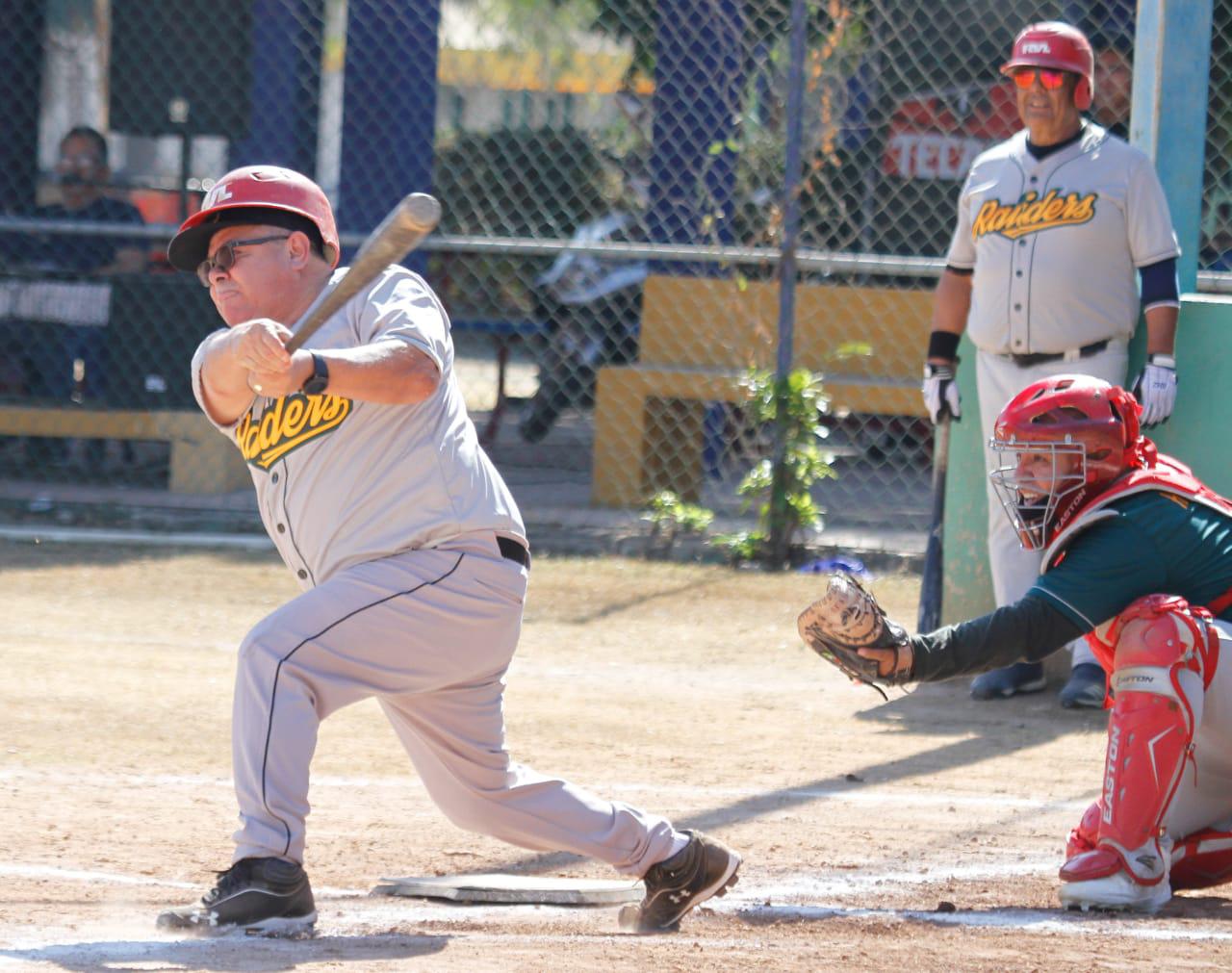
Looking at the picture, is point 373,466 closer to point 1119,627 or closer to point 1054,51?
point 1119,627

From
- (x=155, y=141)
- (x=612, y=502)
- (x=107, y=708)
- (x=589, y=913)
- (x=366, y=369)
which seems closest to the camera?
(x=366, y=369)

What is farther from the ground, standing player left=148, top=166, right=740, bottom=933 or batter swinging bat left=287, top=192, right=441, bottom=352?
batter swinging bat left=287, top=192, right=441, bottom=352

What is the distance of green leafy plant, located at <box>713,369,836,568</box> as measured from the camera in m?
8.73

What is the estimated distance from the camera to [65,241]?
10953 millimetres

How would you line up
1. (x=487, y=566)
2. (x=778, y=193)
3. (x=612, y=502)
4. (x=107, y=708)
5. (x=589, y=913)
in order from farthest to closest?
(x=612, y=502) → (x=778, y=193) → (x=107, y=708) → (x=589, y=913) → (x=487, y=566)

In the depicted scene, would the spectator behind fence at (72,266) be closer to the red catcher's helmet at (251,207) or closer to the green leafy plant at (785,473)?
the green leafy plant at (785,473)

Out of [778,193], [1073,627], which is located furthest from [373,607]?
[778,193]

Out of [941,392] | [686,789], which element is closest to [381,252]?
[686,789]

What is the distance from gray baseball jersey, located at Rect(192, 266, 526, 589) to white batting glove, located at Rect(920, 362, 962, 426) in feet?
10.5

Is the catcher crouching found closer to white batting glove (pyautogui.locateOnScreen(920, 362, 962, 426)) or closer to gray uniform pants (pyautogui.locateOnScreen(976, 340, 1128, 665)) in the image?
gray uniform pants (pyautogui.locateOnScreen(976, 340, 1128, 665))

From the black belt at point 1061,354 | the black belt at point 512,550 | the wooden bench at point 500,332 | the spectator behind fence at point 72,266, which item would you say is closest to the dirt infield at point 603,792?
the black belt at point 512,550

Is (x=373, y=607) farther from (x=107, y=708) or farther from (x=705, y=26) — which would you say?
(x=705, y=26)

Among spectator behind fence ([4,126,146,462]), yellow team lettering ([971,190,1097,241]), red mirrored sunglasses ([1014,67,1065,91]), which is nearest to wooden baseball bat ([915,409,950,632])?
yellow team lettering ([971,190,1097,241])

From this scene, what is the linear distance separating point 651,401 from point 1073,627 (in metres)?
6.29
